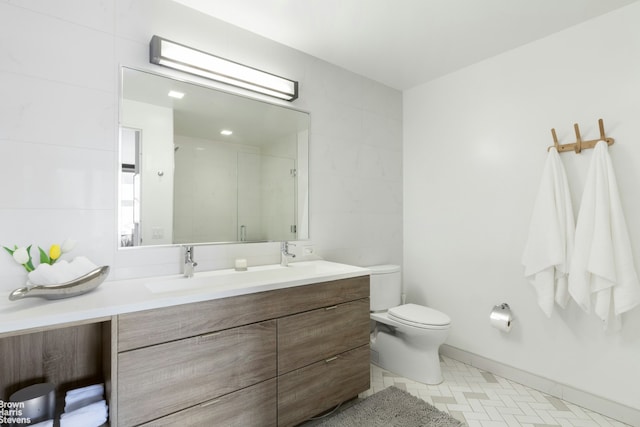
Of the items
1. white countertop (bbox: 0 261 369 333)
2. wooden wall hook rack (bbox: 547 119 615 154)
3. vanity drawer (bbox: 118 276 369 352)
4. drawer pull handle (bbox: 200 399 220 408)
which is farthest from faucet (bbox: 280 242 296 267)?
wooden wall hook rack (bbox: 547 119 615 154)

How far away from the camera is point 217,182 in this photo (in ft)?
6.43

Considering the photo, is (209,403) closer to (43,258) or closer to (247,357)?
(247,357)

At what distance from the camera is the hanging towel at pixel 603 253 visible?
173cm

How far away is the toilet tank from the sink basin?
1.82 ft

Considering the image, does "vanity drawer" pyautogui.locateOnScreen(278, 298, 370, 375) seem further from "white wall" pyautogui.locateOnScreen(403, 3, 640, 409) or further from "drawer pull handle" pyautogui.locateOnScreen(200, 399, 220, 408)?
"white wall" pyautogui.locateOnScreen(403, 3, 640, 409)

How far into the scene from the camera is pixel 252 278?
5.91ft

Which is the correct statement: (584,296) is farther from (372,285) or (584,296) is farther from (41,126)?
(41,126)

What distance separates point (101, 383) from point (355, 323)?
1300mm

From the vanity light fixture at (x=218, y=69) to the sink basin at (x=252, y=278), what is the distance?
3.74 feet

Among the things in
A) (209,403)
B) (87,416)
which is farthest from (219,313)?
(87,416)

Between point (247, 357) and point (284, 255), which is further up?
→ point (284, 255)

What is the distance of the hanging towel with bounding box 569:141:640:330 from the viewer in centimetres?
173

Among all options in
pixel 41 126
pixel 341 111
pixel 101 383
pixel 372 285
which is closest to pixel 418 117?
pixel 341 111

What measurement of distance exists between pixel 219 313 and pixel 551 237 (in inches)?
77.8
